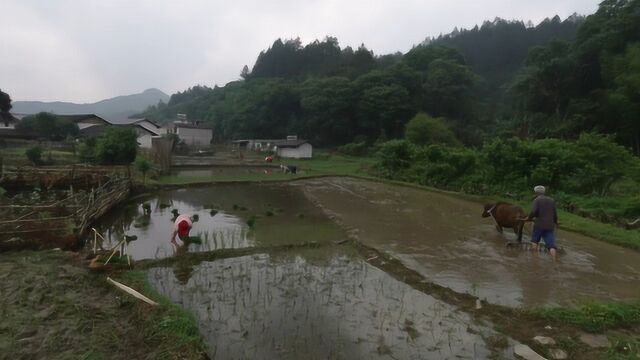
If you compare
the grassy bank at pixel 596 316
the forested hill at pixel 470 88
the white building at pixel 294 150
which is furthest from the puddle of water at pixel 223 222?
the forested hill at pixel 470 88

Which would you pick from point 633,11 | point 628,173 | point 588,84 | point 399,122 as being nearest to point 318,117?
point 399,122

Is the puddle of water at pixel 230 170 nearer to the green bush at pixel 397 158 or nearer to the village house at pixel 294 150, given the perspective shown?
the green bush at pixel 397 158

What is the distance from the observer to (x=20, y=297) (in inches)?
295

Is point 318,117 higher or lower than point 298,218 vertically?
higher

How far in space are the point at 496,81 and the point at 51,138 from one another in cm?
8032

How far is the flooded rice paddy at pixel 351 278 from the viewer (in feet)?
21.4

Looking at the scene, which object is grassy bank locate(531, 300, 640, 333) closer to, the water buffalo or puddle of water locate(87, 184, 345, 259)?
the water buffalo

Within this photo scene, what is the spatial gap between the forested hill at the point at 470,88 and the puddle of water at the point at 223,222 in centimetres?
3051

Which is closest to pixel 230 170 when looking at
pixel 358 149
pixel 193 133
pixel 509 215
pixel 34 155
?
pixel 34 155

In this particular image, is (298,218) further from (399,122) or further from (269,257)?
(399,122)

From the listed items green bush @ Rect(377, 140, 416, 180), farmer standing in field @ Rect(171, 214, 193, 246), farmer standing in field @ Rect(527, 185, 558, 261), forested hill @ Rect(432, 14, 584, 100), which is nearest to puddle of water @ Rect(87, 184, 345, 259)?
farmer standing in field @ Rect(171, 214, 193, 246)

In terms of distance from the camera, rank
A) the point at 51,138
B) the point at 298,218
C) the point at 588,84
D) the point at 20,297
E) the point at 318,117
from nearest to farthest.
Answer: the point at 20,297 < the point at 298,218 < the point at 51,138 < the point at 588,84 < the point at 318,117

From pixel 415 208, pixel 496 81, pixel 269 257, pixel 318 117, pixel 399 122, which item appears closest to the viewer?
pixel 269 257

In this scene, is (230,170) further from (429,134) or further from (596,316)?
(596,316)
